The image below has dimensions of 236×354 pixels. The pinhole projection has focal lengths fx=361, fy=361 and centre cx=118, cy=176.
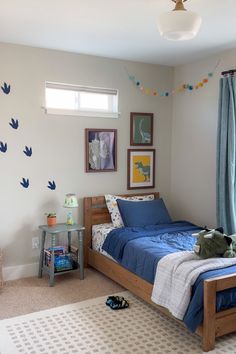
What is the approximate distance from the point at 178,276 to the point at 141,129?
2.33 meters

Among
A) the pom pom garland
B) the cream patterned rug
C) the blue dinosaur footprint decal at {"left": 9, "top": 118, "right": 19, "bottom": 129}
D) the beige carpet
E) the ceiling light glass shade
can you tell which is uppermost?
the pom pom garland

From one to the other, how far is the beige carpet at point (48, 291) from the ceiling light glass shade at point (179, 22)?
8.07ft

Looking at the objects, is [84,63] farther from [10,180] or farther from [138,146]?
[10,180]

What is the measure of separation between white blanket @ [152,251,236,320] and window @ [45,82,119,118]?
204 centimetres

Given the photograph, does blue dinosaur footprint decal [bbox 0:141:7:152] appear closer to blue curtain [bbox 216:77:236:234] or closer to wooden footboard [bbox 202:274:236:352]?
blue curtain [bbox 216:77:236:234]

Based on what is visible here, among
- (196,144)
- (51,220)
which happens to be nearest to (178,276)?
(51,220)

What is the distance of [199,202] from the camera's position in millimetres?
4473

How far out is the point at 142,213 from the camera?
13.7 ft

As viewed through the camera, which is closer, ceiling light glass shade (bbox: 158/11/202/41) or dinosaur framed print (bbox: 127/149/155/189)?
ceiling light glass shade (bbox: 158/11/202/41)

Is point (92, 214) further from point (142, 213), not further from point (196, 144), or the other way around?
point (196, 144)

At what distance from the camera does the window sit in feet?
13.3

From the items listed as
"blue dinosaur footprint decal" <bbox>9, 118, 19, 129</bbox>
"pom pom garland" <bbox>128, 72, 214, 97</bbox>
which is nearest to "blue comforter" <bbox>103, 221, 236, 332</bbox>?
"blue dinosaur footprint decal" <bbox>9, 118, 19, 129</bbox>

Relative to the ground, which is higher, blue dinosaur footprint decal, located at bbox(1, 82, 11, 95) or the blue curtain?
blue dinosaur footprint decal, located at bbox(1, 82, 11, 95)

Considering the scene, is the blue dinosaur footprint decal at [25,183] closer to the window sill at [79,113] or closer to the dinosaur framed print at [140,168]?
the window sill at [79,113]
